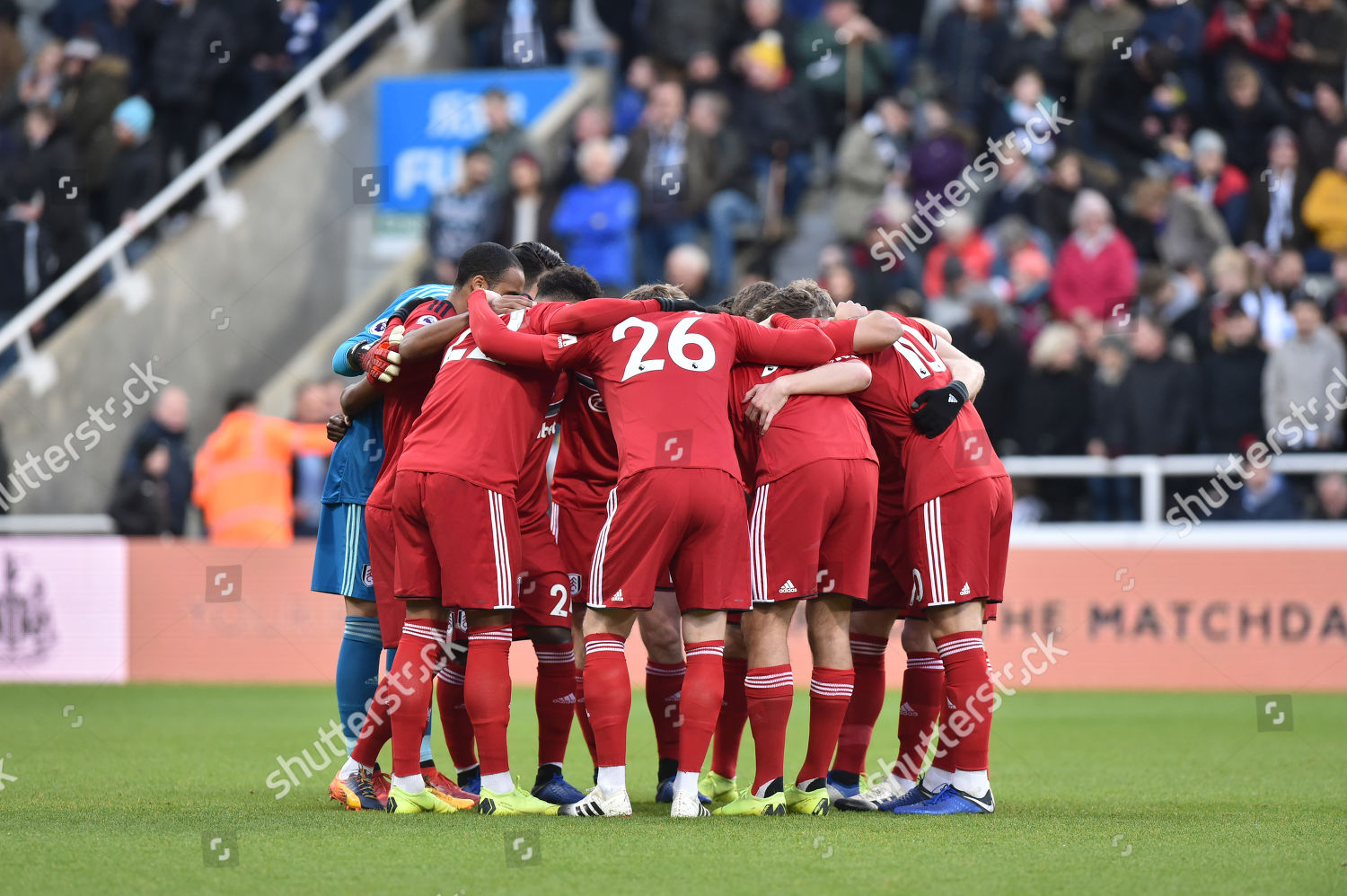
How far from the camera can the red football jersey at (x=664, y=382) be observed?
6641mm

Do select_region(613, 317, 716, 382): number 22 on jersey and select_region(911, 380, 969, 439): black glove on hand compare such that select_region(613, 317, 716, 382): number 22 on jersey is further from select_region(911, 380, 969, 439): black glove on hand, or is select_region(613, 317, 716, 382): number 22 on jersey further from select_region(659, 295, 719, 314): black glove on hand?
select_region(911, 380, 969, 439): black glove on hand

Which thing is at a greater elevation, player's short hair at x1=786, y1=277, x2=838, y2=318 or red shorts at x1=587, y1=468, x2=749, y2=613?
player's short hair at x1=786, y1=277, x2=838, y2=318

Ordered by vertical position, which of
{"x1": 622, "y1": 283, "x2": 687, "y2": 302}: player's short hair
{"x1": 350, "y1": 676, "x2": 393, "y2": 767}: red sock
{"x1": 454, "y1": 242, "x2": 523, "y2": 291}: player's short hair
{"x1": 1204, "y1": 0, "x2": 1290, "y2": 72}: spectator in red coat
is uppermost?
{"x1": 1204, "y1": 0, "x2": 1290, "y2": 72}: spectator in red coat

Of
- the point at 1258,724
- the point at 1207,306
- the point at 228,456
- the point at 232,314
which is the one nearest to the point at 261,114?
the point at 232,314

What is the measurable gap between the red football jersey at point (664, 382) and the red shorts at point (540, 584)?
610mm

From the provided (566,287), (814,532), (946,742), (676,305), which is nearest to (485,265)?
(566,287)

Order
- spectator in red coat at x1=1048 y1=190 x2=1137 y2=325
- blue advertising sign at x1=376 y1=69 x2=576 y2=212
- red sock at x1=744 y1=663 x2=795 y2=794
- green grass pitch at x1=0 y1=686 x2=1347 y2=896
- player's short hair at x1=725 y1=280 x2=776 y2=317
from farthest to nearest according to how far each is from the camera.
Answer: blue advertising sign at x1=376 y1=69 x2=576 y2=212 < spectator in red coat at x1=1048 y1=190 x2=1137 y2=325 < player's short hair at x1=725 y1=280 x2=776 y2=317 < red sock at x1=744 y1=663 x2=795 y2=794 < green grass pitch at x1=0 y1=686 x2=1347 y2=896

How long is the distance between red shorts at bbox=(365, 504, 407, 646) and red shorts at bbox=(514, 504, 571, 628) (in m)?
0.53

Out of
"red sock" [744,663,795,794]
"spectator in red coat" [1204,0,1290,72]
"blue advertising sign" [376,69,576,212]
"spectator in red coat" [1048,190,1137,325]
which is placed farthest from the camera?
"blue advertising sign" [376,69,576,212]

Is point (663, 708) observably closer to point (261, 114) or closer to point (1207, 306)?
point (1207, 306)

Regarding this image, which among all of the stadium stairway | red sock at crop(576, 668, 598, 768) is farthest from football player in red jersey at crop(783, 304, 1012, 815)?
the stadium stairway

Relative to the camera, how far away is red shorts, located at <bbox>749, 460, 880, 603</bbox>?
684cm

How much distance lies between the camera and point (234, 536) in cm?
1432

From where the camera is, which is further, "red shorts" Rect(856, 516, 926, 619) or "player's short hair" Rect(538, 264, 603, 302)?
"red shorts" Rect(856, 516, 926, 619)
